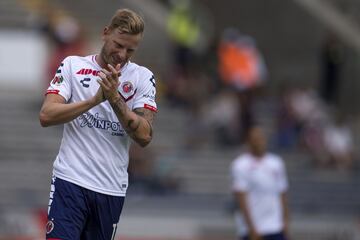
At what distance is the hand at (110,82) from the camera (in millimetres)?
7680

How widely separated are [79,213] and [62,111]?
2.51 ft

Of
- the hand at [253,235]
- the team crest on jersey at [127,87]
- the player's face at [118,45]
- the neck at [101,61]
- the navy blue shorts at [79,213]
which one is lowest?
the hand at [253,235]

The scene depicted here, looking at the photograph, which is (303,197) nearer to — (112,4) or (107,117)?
(112,4)

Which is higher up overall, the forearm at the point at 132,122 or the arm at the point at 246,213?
the forearm at the point at 132,122

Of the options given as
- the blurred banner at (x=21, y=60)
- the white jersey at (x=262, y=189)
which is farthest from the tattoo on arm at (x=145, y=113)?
the blurred banner at (x=21, y=60)

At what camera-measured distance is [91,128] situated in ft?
27.1

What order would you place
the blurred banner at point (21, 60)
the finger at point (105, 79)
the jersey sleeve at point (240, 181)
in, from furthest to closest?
1. the blurred banner at point (21, 60)
2. the jersey sleeve at point (240, 181)
3. the finger at point (105, 79)

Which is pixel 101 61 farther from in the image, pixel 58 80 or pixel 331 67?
pixel 331 67

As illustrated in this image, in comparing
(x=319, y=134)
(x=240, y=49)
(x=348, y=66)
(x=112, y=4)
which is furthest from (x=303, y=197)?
(x=112, y=4)

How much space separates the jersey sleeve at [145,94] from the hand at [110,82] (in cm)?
A: 56

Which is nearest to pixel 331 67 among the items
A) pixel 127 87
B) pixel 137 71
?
pixel 137 71

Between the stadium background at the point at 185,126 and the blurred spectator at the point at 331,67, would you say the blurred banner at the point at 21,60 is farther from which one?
the blurred spectator at the point at 331,67

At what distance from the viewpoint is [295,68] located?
26.9m

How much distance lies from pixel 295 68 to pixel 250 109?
457 cm
